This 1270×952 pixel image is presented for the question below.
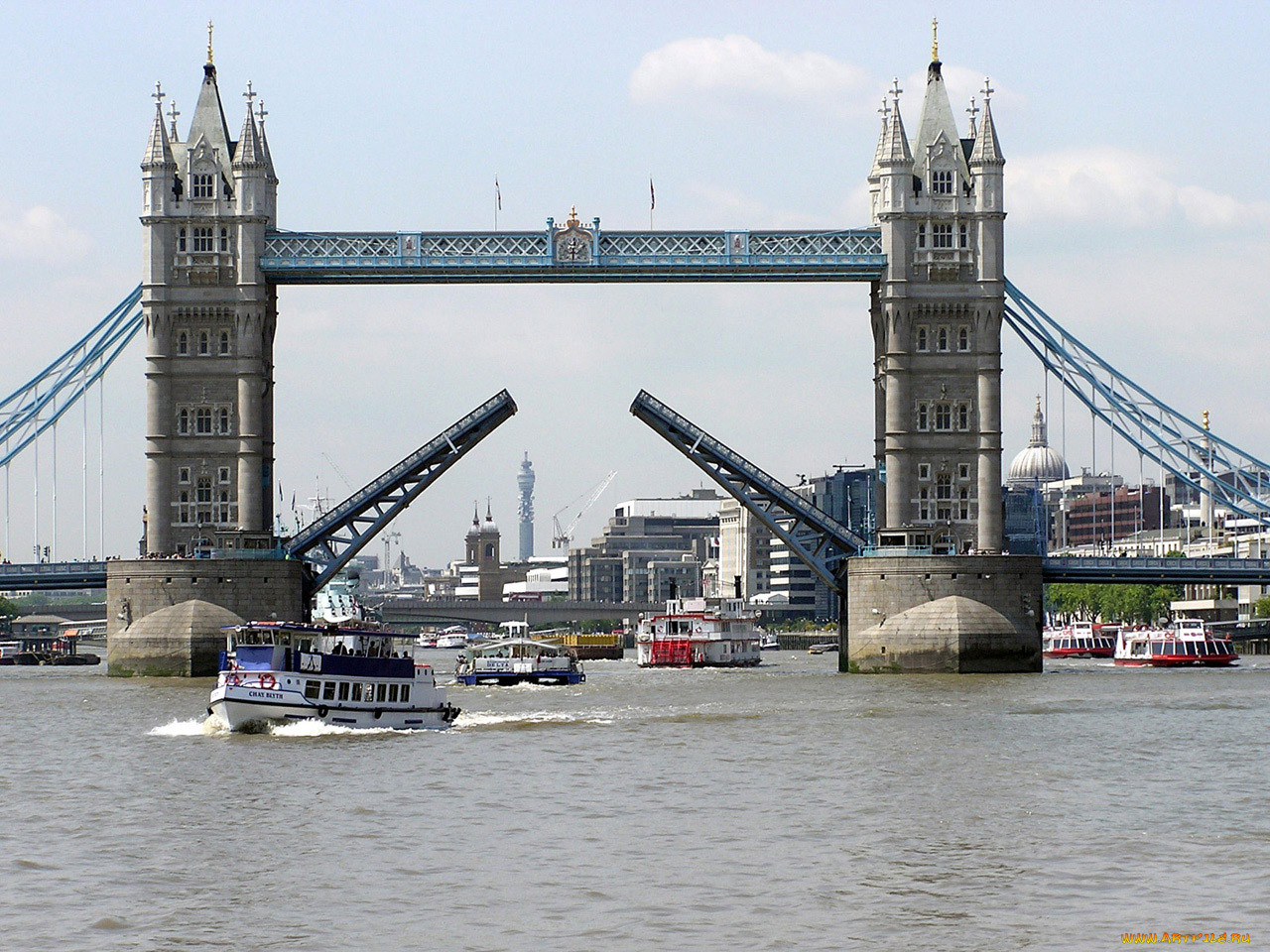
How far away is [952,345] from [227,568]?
1232 inches

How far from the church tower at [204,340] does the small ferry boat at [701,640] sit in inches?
1226

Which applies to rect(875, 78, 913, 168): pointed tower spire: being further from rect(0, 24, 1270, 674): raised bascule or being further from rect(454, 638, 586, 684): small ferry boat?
rect(454, 638, 586, 684): small ferry boat

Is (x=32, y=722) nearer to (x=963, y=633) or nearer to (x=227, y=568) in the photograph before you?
(x=227, y=568)

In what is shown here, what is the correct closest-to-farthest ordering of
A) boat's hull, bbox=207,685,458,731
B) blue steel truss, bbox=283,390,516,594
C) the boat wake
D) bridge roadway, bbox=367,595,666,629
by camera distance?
boat's hull, bbox=207,685,458,731 → the boat wake → blue steel truss, bbox=283,390,516,594 → bridge roadway, bbox=367,595,666,629

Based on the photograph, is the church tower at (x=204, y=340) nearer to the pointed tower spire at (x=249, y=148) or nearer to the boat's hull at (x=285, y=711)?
the pointed tower spire at (x=249, y=148)

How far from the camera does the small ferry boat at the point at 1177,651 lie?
109 m

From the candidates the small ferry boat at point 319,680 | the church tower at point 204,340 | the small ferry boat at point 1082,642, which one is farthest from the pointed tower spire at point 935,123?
the small ferry boat at point 1082,642

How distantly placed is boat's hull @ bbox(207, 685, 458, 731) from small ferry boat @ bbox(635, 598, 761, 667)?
189ft

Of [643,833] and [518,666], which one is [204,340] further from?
[643,833]

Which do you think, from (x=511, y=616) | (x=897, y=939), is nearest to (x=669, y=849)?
(x=897, y=939)

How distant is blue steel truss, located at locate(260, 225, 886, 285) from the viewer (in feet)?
292

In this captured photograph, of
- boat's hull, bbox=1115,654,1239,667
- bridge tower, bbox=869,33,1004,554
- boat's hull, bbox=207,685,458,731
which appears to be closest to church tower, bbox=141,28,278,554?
bridge tower, bbox=869,33,1004,554

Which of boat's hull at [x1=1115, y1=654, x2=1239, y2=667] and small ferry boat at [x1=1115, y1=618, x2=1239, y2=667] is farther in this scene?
small ferry boat at [x1=1115, y1=618, x2=1239, y2=667]

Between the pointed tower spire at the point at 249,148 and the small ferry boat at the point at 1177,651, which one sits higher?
the pointed tower spire at the point at 249,148
